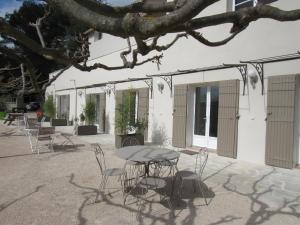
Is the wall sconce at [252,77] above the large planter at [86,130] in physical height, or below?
above

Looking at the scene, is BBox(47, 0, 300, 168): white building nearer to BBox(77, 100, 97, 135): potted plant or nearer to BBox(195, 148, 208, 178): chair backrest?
BBox(195, 148, 208, 178): chair backrest

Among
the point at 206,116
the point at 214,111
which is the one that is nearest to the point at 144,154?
the point at 214,111

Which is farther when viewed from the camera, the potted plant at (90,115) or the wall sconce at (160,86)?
the potted plant at (90,115)

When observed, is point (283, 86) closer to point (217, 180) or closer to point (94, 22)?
point (217, 180)

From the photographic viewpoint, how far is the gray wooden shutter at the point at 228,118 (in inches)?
330

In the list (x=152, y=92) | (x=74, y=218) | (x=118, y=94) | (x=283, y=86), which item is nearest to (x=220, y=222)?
(x=74, y=218)

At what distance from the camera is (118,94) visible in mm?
13859

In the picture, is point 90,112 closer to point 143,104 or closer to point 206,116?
point 143,104

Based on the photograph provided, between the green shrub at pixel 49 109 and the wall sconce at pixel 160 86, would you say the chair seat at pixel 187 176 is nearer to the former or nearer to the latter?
the wall sconce at pixel 160 86

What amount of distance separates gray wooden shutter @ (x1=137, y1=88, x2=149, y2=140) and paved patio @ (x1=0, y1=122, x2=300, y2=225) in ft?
14.9

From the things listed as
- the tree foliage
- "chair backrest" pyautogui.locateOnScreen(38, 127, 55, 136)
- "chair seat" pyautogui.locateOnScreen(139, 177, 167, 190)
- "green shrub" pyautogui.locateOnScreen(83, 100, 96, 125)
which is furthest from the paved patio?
"green shrub" pyautogui.locateOnScreen(83, 100, 96, 125)

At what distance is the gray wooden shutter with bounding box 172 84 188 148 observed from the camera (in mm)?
10086

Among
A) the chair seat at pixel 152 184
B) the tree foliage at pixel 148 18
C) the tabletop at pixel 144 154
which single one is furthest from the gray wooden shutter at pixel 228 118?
the tree foliage at pixel 148 18

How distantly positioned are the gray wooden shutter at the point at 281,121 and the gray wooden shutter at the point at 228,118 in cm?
100
